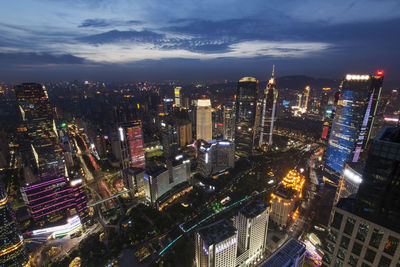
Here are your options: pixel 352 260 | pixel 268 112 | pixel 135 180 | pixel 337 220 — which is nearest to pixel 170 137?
pixel 135 180

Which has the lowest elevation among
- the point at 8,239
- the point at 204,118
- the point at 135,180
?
the point at 135,180

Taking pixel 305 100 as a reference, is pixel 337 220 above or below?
above

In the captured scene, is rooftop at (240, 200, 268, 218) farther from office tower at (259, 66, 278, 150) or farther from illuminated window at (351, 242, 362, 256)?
office tower at (259, 66, 278, 150)

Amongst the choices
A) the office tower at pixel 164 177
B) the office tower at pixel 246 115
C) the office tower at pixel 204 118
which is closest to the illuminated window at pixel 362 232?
the office tower at pixel 164 177

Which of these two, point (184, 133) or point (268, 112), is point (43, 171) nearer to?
point (184, 133)

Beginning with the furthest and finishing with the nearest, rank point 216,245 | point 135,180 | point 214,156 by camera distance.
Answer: point 214,156, point 135,180, point 216,245

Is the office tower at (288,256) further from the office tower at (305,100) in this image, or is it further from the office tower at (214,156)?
the office tower at (305,100)

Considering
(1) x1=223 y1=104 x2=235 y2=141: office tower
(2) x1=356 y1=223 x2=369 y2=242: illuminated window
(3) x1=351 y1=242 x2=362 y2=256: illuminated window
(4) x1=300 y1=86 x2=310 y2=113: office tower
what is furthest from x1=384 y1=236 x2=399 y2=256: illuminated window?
(4) x1=300 y1=86 x2=310 y2=113: office tower

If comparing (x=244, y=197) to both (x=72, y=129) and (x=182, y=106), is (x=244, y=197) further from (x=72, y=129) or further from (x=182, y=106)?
(x=72, y=129)

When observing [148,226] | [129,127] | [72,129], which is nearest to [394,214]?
[148,226]
